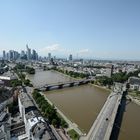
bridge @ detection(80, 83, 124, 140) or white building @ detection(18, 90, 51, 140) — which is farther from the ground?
white building @ detection(18, 90, 51, 140)

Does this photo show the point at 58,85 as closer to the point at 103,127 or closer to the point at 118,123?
the point at 118,123

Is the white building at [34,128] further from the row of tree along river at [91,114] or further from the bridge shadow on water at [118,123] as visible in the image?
the bridge shadow on water at [118,123]

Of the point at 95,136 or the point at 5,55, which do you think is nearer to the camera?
the point at 95,136

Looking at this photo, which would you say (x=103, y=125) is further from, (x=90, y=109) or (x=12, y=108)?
(x=12, y=108)

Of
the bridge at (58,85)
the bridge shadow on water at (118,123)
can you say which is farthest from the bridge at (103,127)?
the bridge at (58,85)

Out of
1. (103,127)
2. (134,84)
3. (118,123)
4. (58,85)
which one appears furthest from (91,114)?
(134,84)

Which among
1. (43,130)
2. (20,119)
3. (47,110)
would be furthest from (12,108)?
(43,130)

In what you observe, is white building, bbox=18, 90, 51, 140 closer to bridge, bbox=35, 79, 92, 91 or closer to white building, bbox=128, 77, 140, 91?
bridge, bbox=35, 79, 92, 91

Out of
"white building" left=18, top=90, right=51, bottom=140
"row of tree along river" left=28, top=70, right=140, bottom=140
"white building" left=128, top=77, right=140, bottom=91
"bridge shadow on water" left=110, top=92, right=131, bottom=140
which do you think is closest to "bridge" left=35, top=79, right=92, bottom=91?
A: "row of tree along river" left=28, top=70, right=140, bottom=140

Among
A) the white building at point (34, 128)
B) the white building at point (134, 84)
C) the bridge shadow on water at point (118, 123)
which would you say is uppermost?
the white building at point (34, 128)

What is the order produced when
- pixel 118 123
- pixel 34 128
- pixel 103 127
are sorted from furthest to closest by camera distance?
pixel 118 123 < pixel 103 127 < pixel 34 128

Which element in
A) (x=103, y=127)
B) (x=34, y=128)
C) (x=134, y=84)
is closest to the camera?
(x=34, y=128)
